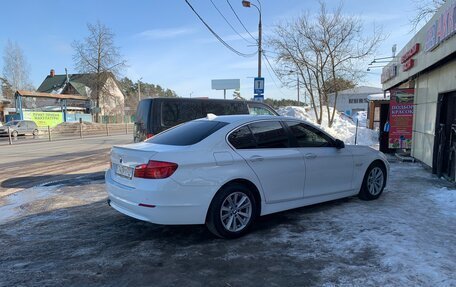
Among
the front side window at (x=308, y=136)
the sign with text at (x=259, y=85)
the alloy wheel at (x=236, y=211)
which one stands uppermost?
the sign with text at (x=259, y=85)

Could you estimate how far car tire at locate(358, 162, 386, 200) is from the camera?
21.1 ft

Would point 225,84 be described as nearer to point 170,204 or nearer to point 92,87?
point 92,87

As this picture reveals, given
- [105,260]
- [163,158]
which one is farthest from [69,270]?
[163,158]

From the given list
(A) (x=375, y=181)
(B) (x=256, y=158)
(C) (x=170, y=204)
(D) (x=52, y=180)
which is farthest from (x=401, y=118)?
(D) (x=52, y=180)

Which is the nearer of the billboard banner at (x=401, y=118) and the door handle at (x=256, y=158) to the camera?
the door handle at (x=256, y=158)

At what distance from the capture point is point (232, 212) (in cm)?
468

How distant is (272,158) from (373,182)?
8.40ft

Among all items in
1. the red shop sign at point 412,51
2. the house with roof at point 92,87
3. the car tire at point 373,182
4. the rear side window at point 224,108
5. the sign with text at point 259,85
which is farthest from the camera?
the house with roof at point 92,87

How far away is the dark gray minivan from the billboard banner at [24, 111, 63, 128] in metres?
35.6

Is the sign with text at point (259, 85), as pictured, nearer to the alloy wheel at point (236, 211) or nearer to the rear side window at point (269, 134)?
the rear side window at point (269, 134)

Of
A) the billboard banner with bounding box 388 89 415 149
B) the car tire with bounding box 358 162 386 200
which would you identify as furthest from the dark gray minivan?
the billboard banner with bounding box 388 89 415 149

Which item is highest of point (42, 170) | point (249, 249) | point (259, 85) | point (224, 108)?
point (259, 85)

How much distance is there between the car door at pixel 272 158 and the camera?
4.88 m

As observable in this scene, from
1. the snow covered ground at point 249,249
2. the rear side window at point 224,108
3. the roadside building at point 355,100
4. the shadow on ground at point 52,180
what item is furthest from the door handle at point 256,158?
the roadside building at point 355,100
